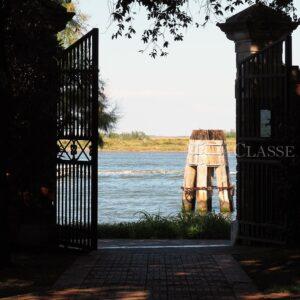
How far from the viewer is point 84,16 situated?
1103 inches

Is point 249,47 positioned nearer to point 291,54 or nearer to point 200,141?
point 291,54

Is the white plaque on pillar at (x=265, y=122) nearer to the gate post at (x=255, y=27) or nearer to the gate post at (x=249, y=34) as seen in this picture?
the gate post at (x=249, y=34)

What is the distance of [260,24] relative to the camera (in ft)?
40.8

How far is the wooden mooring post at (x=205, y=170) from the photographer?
3369cm

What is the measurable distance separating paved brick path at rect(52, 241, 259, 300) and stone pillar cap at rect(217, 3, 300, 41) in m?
3.66

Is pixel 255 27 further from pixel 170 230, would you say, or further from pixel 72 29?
pixel 72 29

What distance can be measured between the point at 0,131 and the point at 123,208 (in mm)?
29512

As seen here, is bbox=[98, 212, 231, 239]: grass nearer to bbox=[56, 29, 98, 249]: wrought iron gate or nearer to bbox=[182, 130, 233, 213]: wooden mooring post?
bbox=[56, 29, 98, 249]: wrought iron gate

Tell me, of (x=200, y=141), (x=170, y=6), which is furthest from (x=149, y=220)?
(x=200, y=141)

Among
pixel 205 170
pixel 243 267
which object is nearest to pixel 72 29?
pixel 205 170

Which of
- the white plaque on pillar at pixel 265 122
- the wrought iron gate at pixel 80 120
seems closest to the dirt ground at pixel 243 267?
the wrought iron gate at pixel 80 120

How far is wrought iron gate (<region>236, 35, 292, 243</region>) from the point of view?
11.8 meters

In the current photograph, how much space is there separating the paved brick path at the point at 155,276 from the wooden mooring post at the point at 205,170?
21718 mm

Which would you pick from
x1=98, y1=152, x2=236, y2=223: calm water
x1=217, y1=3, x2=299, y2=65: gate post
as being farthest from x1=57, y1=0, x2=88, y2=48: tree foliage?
x1=217, y1=3, x2=299, y2=65: gate post
